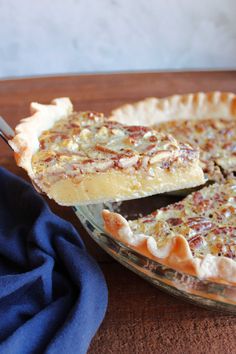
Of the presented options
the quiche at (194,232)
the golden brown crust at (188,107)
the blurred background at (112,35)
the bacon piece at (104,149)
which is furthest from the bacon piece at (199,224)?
the blurred background at (112,35)

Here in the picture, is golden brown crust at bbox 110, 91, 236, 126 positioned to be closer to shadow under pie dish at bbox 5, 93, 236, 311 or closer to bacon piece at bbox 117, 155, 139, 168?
bacon piece at bbox 117, 155, 139, 168

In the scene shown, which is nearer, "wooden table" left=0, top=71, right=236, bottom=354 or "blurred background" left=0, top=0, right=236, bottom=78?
"wooden table" left=0, top=71, right=236, bottom=354

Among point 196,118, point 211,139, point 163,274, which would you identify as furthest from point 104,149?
point 196,118

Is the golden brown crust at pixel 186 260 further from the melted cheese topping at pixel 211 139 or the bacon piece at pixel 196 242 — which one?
the melted cheese topping at pixel 211 139

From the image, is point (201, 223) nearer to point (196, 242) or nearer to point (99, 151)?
point (196, 242)

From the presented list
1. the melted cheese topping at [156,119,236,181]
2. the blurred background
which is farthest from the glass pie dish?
Result: the blurred background

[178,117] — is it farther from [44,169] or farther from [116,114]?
[44,169]

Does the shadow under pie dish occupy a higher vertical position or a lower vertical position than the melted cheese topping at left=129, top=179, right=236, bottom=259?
higher
